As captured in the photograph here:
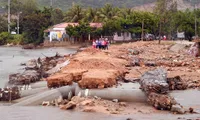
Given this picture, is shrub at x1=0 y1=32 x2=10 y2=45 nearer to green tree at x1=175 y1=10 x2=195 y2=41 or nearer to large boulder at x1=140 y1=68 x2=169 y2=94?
green tree at x1=175 y1=10 x2=195 y2=41

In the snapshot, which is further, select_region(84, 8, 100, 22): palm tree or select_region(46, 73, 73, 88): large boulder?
select_region(84, 8, 100, 22): palm tree

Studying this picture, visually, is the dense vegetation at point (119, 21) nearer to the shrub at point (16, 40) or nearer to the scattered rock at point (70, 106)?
the shrub at point (16, 40)

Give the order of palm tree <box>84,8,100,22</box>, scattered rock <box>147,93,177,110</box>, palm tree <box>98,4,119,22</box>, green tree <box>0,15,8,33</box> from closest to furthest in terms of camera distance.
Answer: scattered rock <box>147,93,177,110</box> < palm tree <box>98,4,119,22</box> < palm tree <box>84,8,100,22</box> < green tree <box>0,15,8,33</box>

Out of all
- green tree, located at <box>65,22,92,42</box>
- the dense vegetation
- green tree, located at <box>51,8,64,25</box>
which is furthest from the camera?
green tree, located at <box>51,8,64,25</box>

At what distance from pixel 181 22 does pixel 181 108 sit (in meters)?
50.5

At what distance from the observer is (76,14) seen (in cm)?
8031

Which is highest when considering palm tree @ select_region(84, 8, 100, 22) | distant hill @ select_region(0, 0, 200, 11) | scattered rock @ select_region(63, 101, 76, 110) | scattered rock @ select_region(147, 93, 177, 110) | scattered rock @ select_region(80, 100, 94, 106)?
distant hill @ select_region(0, 0, 200, 11)

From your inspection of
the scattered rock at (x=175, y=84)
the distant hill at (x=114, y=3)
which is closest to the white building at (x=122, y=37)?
the scattered rock at (x=175, y=84)

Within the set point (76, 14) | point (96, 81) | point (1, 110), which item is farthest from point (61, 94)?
point (76, 14)

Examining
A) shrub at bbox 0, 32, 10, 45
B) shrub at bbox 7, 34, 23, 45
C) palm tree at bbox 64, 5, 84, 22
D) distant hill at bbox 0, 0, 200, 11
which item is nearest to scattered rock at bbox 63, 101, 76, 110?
palm tree at bbox 64, 5, 84, 22

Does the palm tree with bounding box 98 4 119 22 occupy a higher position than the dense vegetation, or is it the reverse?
the palm tree with bounding box 98 4 119 22

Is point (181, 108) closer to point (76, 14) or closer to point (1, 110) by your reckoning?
point (1, 110)

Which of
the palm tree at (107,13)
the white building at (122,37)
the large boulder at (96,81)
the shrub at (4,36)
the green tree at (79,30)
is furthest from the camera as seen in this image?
the shrub at (4,36)

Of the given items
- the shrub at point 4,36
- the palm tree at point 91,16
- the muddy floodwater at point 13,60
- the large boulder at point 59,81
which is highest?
the palm tree at point 91,16
